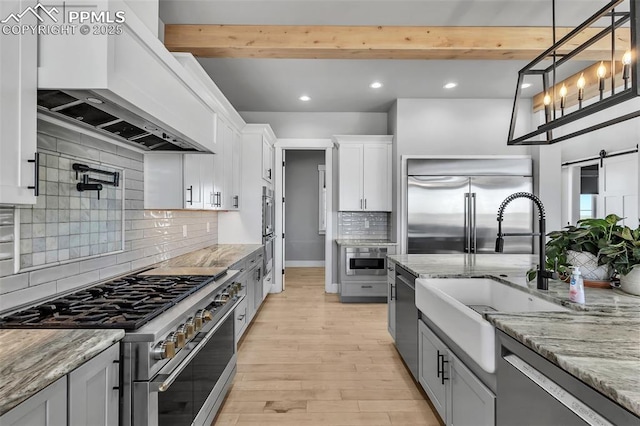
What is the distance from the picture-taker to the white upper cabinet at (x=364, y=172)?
5.28 meters

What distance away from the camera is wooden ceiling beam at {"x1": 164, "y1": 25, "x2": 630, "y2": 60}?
300 cm

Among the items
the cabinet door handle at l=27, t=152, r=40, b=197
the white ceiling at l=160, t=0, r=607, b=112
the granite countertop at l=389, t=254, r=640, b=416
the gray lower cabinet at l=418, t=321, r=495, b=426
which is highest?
the white ceiling at l=160, t=0, r=607, b=112

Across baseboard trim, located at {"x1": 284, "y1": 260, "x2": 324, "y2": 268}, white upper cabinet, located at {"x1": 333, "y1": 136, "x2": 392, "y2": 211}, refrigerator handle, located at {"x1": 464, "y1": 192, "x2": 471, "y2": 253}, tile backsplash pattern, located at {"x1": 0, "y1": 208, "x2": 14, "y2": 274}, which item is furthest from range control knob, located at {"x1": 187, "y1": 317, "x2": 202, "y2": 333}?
baseboard trim, located at {"x1": 284, "y1": 260, "x2": 324, "y2": 268}

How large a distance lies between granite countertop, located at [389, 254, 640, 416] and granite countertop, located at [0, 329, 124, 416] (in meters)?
1.35

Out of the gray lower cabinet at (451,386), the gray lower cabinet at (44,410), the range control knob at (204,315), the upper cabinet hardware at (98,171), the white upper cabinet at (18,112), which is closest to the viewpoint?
the gray lower cabinet at (44,410)

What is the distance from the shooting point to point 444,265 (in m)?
2.67

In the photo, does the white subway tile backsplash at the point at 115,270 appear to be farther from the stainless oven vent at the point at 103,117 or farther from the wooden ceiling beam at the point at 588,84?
the wooden ceiling beam at the point at 588,84

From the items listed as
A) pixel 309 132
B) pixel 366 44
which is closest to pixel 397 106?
pixel 309 132

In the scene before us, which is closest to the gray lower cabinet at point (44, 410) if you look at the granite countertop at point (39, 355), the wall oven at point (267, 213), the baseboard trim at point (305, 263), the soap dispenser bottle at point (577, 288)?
the granite countertop at point (39, 355)

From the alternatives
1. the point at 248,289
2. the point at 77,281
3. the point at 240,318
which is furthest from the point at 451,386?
the point at 248,289

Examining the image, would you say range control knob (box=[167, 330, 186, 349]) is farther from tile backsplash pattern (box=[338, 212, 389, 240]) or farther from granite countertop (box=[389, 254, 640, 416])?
tile backsplash pattern (box=[338, 212, 389, 240])

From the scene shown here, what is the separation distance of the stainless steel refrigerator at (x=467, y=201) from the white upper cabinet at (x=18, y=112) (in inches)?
165

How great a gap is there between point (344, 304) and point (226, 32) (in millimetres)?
3616

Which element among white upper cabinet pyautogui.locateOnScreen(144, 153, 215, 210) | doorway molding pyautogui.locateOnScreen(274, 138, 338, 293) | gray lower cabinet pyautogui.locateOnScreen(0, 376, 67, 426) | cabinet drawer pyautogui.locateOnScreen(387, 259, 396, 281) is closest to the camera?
gray lower cabinet pyautogui.locateOnScreen(0, 376, 67, 426)
